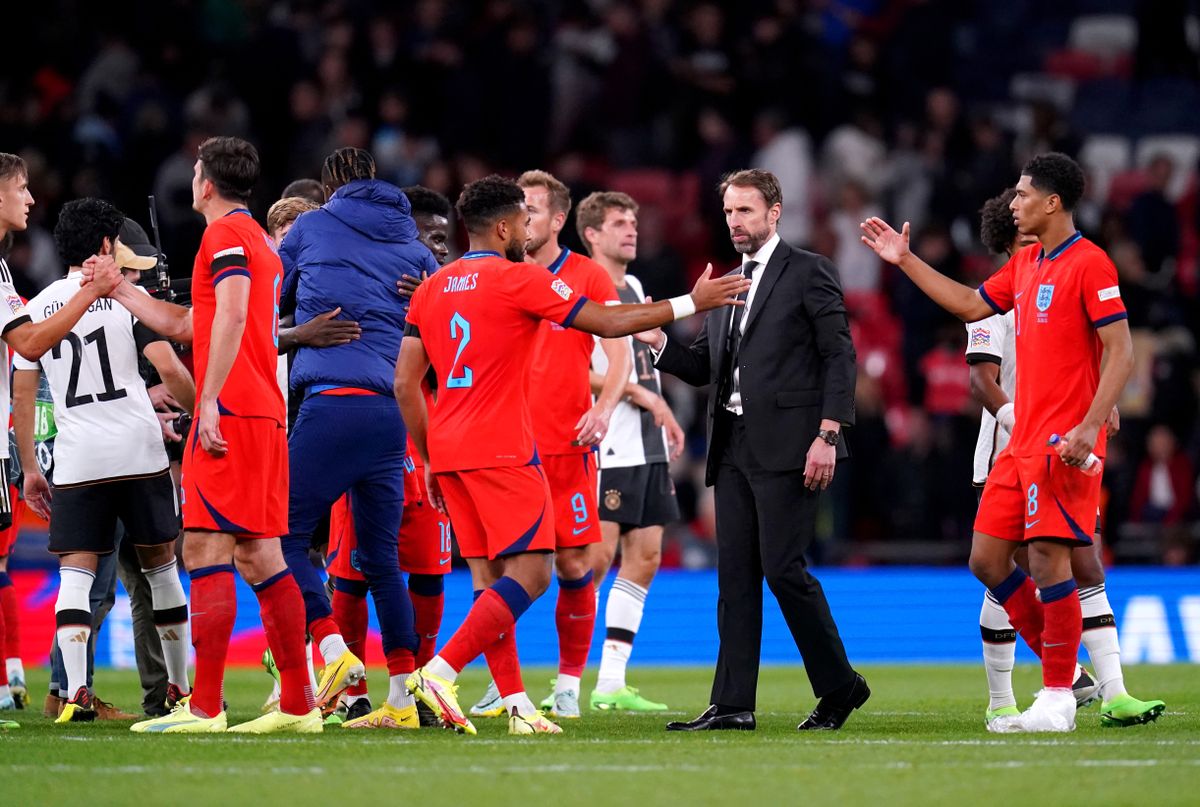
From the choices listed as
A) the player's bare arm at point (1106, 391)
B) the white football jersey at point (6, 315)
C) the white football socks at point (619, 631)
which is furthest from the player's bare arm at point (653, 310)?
the white football socks at point (619, 631)

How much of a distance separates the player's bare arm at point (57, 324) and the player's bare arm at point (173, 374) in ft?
1.52

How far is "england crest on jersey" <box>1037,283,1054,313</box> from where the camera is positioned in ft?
27.0

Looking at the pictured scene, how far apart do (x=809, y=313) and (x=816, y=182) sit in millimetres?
12428

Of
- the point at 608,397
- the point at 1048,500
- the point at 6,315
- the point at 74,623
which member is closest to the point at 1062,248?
the point at 1048,500

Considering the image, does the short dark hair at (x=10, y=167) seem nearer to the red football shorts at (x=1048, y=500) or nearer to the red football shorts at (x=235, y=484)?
the red football shorts at (x=235, y=484)

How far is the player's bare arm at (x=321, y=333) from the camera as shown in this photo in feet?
28.6

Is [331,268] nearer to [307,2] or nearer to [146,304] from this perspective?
[146,304]

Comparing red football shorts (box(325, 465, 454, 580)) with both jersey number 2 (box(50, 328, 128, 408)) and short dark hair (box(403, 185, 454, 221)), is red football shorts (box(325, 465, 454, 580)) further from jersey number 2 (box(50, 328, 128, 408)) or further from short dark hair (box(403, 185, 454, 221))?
short dark hair (box(403, 185, 454, 221))

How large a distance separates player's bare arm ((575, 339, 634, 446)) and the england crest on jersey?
2.59m

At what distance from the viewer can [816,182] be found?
2069 cm

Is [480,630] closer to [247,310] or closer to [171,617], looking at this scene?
[247,310]

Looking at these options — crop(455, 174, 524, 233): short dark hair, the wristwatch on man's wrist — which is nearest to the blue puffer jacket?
crop(455, 174, 524, 233): short dark hair

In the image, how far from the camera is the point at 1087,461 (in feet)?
26.1

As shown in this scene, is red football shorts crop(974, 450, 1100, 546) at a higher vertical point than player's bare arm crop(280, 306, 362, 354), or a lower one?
lower
